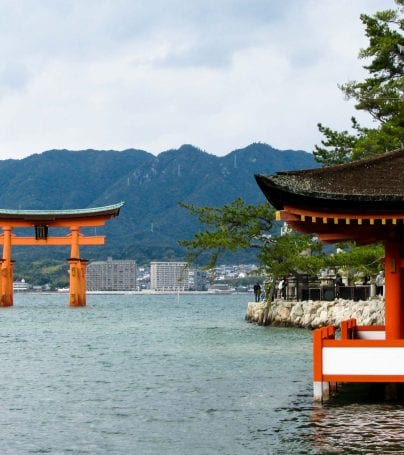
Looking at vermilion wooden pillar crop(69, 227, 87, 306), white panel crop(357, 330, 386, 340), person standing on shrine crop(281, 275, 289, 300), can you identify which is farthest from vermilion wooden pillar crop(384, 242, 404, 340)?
vermilion wooden pillar crop(69, 227, 87, 306)

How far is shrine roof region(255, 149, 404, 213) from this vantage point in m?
15.8

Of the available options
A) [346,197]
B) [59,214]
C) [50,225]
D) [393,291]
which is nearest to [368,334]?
[393,291]

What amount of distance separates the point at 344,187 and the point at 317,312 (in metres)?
27.6

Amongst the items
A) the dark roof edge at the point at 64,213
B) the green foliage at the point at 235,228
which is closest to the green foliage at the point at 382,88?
the green foliage at the point at 235,228

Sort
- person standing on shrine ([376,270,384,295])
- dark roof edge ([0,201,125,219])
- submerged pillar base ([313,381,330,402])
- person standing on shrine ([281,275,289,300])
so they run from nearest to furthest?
submerged pillar base ([313,381,330,402])
person standing on shrine ([376,270,384,295])
person standing on shrine ([281,275,289,300])
dark roof edge ([0,201,125,219])

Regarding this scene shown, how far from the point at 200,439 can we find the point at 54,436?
2419mm

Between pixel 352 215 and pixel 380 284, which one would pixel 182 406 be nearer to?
pixel 352 215

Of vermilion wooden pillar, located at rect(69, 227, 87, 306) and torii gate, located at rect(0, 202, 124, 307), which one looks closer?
torii gate, located at rect(0, 202, 124, 307)

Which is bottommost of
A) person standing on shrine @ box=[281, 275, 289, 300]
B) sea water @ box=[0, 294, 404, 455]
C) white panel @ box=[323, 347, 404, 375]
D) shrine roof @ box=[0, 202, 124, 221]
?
sea water @ box=[0, 294, 404, 455]

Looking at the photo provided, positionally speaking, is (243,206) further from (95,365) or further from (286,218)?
(286,218)

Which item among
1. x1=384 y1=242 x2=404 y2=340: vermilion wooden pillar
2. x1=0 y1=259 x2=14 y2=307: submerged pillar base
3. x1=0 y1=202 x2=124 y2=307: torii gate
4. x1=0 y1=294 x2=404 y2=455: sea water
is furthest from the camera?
x1=0 y1=259 x2=14 y2=307: submerged pillar base

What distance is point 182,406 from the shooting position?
60.5 feet

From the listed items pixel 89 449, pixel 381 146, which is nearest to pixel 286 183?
pixel 89 449

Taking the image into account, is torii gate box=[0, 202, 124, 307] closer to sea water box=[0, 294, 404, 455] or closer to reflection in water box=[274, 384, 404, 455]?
sea water box=[0, 294, 404, 455]
